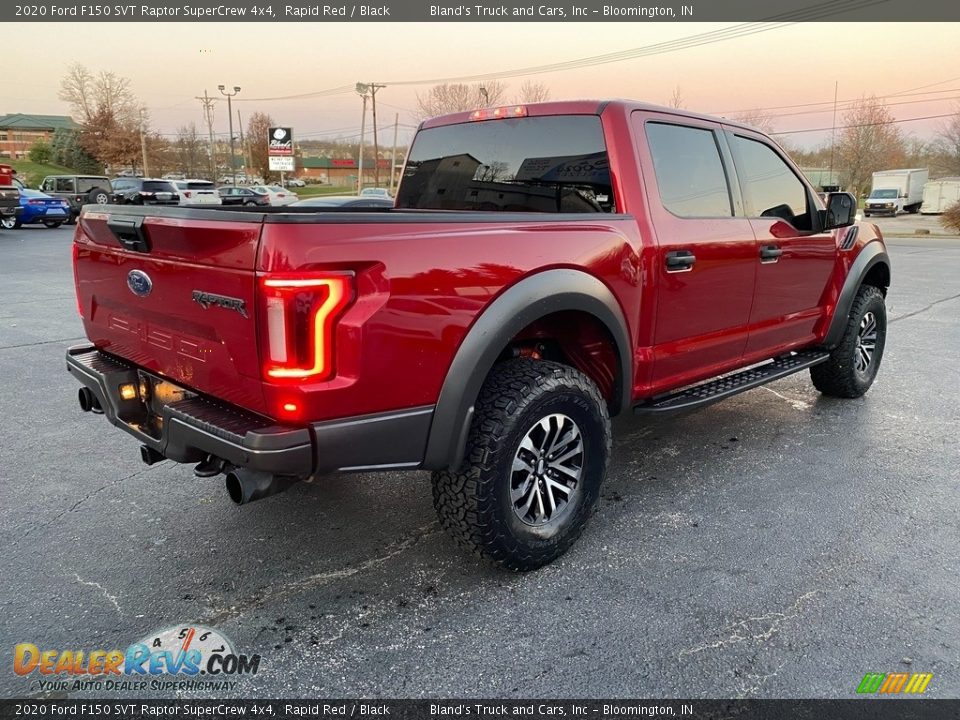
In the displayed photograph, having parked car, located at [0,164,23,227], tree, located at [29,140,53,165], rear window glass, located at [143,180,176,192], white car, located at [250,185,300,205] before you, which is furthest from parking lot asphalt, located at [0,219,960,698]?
tree, located at [29,140,53,165]

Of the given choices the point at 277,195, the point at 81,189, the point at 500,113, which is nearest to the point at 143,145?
the point at 277,195

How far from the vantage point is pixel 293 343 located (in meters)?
2.15

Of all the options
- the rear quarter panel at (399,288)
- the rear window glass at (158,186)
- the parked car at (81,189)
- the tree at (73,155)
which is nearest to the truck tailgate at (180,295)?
the rear quarter panel at (399,288)

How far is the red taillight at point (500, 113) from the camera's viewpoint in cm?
371

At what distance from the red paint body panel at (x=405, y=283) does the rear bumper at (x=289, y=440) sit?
54 mm

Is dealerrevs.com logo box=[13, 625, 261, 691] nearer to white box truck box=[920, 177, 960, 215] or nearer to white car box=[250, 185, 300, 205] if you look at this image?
white car box=[250, 185, 300, 205]

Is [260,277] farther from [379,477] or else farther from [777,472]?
[777,472]

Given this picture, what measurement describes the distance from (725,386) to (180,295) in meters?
2.77

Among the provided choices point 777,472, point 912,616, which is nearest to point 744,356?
point 777,472

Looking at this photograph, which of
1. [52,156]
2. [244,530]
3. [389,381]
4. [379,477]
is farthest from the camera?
[52,156]

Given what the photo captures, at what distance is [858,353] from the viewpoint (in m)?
5.23

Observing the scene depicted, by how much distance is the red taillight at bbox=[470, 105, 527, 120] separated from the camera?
371cm

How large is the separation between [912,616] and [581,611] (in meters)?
1.21

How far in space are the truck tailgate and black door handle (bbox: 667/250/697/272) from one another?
76.5 inches
